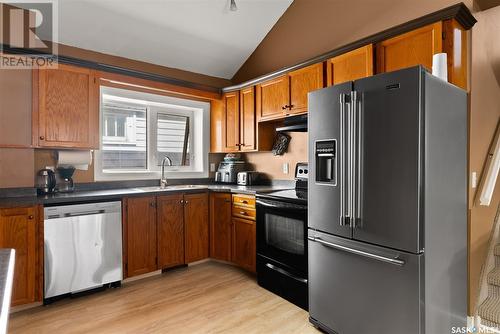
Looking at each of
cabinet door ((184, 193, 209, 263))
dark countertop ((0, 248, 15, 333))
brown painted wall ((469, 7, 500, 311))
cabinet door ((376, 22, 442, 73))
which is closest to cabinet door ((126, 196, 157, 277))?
cabinet door ((184, 193, 209, 263))

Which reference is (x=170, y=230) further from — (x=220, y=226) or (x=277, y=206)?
(x=277, y=206)

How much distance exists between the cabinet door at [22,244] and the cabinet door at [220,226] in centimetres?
176

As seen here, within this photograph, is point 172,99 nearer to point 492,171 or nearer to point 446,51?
point 446,51

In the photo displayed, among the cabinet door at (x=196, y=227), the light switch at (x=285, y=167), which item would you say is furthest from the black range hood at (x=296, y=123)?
the cabinet door at (x=196, y=227)

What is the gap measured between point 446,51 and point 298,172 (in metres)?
1.72

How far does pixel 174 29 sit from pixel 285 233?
266cm

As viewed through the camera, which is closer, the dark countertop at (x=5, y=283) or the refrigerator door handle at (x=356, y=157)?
the dark countertop at (x=5, y=283)

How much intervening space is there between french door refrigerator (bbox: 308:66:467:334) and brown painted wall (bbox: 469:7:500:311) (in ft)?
0.80

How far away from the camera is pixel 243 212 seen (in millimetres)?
3256

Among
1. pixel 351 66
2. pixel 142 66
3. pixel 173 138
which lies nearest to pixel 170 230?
pixel 173 138

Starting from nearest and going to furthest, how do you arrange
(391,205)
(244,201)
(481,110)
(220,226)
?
1. (391,205)
2. (481,110)
3. (244,201)
4. (220,226)

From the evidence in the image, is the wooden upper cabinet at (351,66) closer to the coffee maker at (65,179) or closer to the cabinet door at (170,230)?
the cabinet door at (170,230)

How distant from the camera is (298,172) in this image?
10.7ft

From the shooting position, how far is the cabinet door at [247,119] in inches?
145
